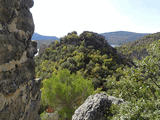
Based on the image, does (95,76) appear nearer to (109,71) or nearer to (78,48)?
(109,71)

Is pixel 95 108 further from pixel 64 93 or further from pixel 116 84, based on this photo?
pixel 64 93

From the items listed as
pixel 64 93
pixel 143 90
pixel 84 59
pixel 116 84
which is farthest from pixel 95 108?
pixel 84 59

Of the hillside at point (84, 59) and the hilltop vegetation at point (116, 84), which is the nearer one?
the hilltop vegetation at point (116, 84)

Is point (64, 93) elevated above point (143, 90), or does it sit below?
below

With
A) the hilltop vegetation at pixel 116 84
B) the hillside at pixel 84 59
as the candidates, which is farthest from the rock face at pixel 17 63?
the hillside at pixel 84 59

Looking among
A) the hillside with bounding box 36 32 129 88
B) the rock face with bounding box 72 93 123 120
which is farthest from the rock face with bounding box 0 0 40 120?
the hillside with bounding box 36 32 129 88

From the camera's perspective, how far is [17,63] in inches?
194

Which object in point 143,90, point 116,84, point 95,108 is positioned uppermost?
point 143,90

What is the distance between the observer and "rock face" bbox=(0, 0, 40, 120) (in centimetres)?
428

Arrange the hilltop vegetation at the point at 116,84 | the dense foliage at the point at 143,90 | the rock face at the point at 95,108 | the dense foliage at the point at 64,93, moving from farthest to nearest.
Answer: the dense foliage at the point at 64,93
the rock face at the point at 95,108
the hilltop vegetation at the point at 116,84
the dense foliage at the point at 143,90

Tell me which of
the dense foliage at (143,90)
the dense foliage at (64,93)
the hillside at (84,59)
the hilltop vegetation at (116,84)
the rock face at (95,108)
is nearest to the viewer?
the dense foliage at (143,90)

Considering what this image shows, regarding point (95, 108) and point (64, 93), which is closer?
point (95, 108)

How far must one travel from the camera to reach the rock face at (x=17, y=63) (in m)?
4.28

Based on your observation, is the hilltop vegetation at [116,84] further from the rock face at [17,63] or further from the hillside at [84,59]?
the rock face at [17,63]
